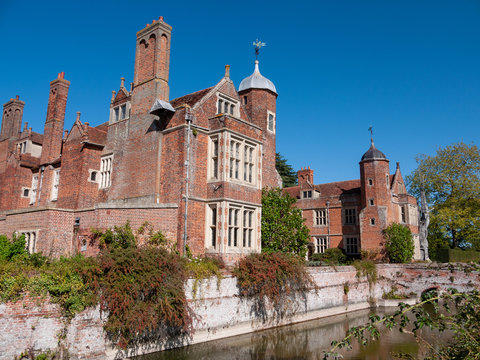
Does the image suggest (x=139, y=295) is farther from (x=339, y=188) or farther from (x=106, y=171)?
(x=339, y=188)

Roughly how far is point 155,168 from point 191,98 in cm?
425

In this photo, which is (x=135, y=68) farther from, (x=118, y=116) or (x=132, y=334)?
Result: (x=132, y=334)

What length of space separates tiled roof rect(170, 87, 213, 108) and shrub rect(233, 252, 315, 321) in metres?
8.01

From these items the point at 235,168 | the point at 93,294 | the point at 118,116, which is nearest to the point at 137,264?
the point at 93,294

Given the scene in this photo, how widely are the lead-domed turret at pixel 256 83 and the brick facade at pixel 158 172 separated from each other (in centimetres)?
365

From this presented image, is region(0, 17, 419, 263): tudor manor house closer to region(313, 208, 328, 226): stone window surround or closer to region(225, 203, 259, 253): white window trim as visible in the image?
region(225, 203, 259, 253): white window trim

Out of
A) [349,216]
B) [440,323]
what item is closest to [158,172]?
[440,323]

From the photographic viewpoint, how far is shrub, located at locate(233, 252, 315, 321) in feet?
47.3

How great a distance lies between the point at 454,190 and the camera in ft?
122

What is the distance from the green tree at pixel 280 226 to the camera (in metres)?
19.8

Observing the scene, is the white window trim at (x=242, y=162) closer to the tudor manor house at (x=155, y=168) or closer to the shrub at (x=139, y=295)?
the tudor manor house at (x=155, y=168)

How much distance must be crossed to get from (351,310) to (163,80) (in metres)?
16.1

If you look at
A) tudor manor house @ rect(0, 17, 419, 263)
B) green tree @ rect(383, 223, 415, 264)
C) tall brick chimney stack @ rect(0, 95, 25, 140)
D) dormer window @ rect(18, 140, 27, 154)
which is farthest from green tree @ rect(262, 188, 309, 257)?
tall brick chimney stack @ rect(0, 95, 25, 140)

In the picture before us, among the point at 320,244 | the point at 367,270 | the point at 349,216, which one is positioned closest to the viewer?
the point at 367,270
